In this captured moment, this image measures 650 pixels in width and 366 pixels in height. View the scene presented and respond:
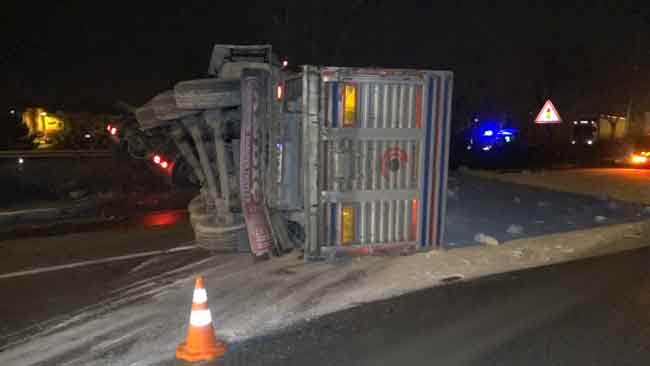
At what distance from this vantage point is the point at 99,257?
7.88 meters

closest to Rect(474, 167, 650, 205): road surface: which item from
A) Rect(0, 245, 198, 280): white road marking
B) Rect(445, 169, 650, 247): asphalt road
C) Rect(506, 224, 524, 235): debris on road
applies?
Rect(445, 169, 650, 247): asphalt road

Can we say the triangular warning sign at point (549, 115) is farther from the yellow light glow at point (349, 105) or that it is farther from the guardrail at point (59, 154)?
the guardrail at point (59, 154)

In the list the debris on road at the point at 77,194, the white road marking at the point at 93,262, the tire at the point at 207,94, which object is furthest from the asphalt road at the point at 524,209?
the debris on road at the point at 77,194

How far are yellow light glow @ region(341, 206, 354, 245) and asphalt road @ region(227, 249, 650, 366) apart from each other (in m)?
1.38

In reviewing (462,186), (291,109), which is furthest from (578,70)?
(291,109)

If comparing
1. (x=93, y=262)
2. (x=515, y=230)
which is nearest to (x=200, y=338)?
(x=93, y=262)

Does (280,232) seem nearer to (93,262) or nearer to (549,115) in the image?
(93,262)

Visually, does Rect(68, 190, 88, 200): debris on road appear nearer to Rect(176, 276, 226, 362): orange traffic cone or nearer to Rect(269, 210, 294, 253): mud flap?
Rect(269, 210, 294, 253): mud flap

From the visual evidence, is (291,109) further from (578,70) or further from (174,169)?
(578,70)

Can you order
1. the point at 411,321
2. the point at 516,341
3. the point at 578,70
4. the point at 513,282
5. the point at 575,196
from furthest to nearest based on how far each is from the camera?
1. the point at 578,70
2. the point at 575,196
3. the point at 513,282
4. the point at 411,321
5. the point at 516,341

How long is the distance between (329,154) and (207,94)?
5.63 ft

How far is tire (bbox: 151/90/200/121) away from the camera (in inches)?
289

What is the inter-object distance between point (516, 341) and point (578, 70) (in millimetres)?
39223

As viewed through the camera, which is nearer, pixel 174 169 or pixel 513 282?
pixel 513 282
